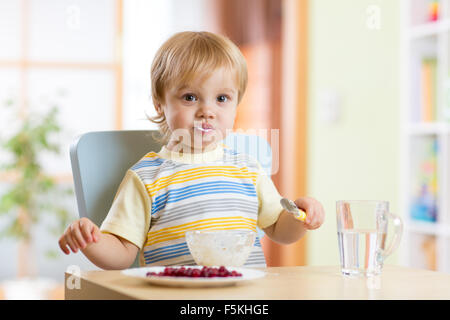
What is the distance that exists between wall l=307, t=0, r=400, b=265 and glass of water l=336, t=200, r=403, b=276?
192 cm

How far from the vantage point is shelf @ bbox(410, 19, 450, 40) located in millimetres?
2467

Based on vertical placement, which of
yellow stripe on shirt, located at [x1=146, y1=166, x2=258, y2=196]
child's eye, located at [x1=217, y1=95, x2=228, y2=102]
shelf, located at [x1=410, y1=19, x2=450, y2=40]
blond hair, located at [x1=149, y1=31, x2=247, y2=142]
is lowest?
yellow stripe on shirt, located at [x1=146, y1=166, x2=258, y2=196]

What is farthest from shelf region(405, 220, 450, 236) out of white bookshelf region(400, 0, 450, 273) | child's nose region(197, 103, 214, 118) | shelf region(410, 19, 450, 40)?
child's nose region(197, 103, 214, 118)

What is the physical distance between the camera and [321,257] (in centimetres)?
323

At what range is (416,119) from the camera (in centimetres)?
263

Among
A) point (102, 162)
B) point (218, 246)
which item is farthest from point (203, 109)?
point (218, 246)

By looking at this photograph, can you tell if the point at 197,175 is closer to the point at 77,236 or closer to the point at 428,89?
the point at 77,236

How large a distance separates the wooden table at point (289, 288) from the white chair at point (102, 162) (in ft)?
1.30

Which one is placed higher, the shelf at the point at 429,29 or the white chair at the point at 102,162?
the shelf at the point at 429,29

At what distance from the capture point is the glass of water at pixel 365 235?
869 mm

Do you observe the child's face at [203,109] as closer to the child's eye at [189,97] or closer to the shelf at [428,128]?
the child's eye at [189,97]

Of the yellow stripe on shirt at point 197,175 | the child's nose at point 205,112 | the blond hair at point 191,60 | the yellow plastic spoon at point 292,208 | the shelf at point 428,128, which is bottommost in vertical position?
the yellow plastic spoon at point 292,208

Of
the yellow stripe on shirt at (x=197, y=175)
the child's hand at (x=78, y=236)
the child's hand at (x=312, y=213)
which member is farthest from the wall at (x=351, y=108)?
the child's hand at (x=78, y=236)

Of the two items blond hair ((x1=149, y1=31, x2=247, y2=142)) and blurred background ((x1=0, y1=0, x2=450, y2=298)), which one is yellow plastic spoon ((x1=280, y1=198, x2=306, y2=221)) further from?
blurred background ((x1=0, y1=0, x2=450, y2=298))
